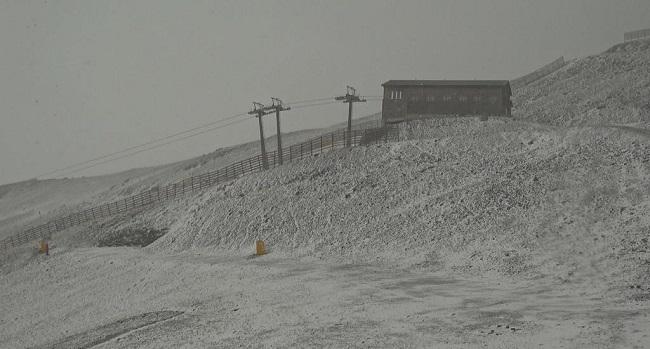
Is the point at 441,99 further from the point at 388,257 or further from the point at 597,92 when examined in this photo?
the point at 388,257

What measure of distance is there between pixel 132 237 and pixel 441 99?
33.0 metres

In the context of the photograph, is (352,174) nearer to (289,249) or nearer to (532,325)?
(289,249)

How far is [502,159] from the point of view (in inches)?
1183

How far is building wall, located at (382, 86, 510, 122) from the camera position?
5078cm

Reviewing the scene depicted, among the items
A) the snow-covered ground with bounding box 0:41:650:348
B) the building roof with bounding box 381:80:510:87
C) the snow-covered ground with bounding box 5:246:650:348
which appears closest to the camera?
the snow-covered ground with bounding box 5:246:650:348

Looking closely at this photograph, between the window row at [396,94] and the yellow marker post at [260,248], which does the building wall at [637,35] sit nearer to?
the window row at [396,94]

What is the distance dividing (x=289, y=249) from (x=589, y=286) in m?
14.8

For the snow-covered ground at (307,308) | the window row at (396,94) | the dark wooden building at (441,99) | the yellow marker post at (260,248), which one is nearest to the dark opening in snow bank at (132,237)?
the snow-covered ground at (307,308)

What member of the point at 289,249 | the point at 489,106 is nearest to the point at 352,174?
the point at 289,249

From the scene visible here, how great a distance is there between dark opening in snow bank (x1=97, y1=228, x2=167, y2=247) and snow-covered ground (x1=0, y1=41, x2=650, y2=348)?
0.65ft

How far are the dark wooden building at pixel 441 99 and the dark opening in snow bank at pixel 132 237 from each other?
27.4m

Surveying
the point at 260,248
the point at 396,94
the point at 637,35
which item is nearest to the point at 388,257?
the point at 260,248

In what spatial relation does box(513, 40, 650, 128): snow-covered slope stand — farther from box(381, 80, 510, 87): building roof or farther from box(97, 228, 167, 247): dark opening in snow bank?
box(97, 228, 167, 247): dark opening in snow bank

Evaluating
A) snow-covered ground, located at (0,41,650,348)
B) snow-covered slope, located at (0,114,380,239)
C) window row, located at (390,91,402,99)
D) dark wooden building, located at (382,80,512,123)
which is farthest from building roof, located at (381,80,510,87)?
snow-covered slope, located at (0,114,380,239)
